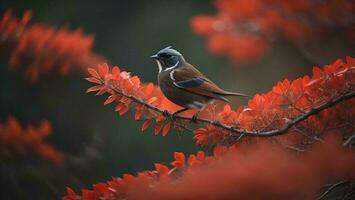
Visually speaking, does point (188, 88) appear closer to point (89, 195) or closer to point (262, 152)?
point (89, 195)

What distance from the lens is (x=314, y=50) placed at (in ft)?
18.8

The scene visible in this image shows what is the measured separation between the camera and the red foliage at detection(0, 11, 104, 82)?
4895 millimetres

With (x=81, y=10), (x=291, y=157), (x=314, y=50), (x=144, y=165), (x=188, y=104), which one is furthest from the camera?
(x=81, y=10)

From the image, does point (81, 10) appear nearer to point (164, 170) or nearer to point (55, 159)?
point (55, 159)

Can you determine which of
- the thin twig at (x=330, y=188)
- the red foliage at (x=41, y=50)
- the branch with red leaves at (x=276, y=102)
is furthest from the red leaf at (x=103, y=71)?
the red foliage at (x=41, y=50)

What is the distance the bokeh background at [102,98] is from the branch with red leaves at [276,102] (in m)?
0.40

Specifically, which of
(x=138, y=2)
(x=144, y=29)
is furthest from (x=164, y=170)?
(x=138, y=2)

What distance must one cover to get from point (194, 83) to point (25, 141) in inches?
67.9

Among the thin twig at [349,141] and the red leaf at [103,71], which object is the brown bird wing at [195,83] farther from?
the thin twig at [349,141]

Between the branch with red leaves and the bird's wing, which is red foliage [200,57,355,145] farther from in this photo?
the bird's wing

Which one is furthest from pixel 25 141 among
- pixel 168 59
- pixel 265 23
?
pixel 265 23

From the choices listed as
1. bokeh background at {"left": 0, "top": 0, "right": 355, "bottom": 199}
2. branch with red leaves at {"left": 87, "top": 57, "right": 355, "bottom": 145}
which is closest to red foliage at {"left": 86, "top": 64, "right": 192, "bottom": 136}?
branch with red leaves at {"left": 87, "top": 57, "right": 355, "bottom": 145}

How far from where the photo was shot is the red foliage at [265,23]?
510 centimetres

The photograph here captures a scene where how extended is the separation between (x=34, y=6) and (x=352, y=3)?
6.39 metres
